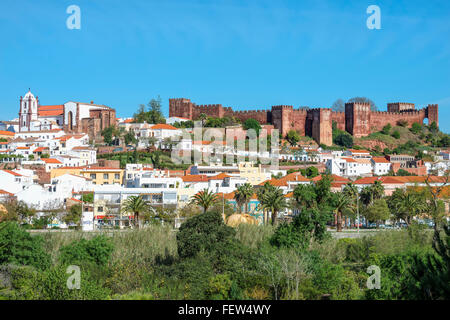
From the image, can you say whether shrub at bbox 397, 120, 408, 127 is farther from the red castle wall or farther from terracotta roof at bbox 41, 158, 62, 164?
terracotta roof at bbox 41, 158, 62, 164

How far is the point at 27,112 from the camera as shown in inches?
3622

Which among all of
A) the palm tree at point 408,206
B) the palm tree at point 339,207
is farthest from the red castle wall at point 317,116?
the palm tree at point 339,207

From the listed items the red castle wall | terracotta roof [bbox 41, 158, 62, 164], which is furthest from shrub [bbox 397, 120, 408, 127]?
terracotta roof [bbox 41, 158, 62, 164]

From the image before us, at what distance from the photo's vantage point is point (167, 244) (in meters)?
28.0

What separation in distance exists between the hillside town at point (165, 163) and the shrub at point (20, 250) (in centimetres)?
1440

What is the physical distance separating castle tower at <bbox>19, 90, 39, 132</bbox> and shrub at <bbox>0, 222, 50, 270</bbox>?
67822 millimetres

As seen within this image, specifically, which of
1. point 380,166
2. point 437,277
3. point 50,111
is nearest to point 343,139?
point 380,166

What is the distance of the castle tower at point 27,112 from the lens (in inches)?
3595

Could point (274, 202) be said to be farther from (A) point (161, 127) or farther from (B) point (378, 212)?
(A) point (161, 127)

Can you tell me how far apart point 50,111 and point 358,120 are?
4800 centimetres

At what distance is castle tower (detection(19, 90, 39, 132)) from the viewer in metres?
91.3
